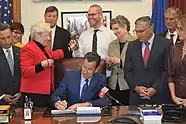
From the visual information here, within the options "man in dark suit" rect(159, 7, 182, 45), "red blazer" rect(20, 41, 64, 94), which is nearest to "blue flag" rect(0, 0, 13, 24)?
"red blazer" rect(20, 41, 64, 94)

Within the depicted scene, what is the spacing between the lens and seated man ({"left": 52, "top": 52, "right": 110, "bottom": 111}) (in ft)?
12.9

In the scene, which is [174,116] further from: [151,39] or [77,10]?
[77,10]

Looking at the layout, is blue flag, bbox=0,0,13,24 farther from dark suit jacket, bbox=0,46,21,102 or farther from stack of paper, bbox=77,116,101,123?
stack of paper, bbox=77,116,101,123

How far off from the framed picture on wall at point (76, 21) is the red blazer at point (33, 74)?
2.22 metres

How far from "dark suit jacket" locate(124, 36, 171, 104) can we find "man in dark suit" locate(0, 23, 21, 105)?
1.17 metres

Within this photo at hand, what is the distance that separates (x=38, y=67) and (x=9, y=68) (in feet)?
1.44

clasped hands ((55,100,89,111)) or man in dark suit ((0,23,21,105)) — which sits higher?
man in dark suit ((0,23,21,105))

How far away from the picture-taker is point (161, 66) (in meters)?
4.25

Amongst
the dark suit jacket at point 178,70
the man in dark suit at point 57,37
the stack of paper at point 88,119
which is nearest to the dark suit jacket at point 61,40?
the man in dark suit at point 57,37

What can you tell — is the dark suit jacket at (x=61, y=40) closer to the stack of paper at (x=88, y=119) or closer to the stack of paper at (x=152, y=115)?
the stack of paper at (x=88, y=119)

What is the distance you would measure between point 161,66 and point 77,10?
2.60 metres

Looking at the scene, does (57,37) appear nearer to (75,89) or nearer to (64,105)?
(75,89)

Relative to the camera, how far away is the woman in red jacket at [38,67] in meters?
4.18

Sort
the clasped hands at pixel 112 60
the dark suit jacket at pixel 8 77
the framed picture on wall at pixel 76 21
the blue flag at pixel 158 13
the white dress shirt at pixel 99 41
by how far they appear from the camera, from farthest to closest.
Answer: the framed picture on wall at pixel 76 21, the blue flag at pixel 158 13, the white dress shirt at pixel 99 41, the clasped hands at pixel 112 60, the dark suit jacket at pixel 8 77
